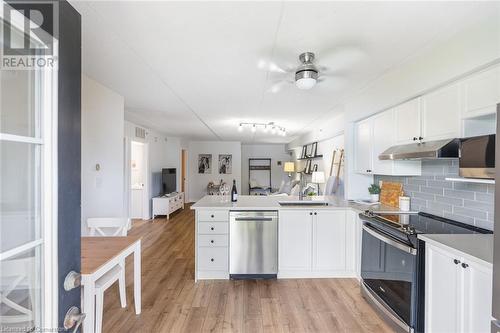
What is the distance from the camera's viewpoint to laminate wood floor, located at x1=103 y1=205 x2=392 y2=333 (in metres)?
2.12

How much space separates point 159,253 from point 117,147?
1756 millimetres

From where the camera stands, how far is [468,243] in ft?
5.23

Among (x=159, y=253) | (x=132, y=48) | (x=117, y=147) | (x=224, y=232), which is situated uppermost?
(x=132, y=48)

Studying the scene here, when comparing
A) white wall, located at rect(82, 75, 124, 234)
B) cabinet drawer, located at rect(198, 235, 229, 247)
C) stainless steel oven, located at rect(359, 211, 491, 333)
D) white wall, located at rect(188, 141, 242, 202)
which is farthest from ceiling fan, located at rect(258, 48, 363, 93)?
white wall, located at rect(188, 141, 242, 202)

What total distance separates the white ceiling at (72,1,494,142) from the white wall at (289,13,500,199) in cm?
11

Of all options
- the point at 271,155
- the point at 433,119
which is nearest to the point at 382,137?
the point at 433,119

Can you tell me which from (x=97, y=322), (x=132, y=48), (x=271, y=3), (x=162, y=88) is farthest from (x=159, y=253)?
(x=271, y=3)

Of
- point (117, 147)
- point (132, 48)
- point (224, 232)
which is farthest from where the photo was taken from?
point (117, 147)

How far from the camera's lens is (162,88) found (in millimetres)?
3066

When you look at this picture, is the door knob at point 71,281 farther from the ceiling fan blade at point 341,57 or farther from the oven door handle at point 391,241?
the ceiling fan blade at point 341,57

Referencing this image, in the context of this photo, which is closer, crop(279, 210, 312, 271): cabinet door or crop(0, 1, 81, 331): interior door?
crop(0, 1, 81, 331): interior door

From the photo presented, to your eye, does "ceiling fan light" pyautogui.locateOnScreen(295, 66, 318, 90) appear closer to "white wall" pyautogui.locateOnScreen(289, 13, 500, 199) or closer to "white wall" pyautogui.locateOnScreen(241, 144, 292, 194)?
"white wall" pyautogui.locateOnScreen(289, 13, 500, 199)

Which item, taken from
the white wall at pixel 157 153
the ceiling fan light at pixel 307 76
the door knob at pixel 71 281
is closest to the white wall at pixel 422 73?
the ceiling fan light at pixel 307 76

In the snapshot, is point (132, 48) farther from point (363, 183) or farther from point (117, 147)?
point (363, 183)
